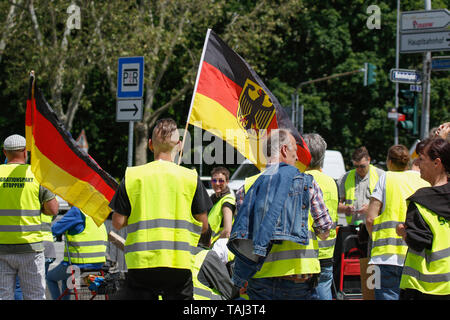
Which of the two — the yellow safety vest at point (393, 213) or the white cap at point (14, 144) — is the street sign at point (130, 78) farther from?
the yellow safety vest at point (393, 213)

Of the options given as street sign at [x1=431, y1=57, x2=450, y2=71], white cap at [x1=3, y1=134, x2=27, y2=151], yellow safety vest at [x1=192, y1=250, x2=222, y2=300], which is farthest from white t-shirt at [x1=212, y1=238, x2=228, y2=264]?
street sign at [x1=431, y1=57, x2=450, y2=71]

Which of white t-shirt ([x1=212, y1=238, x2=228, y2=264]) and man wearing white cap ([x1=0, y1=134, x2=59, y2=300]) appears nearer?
man wearing white cap ([x1=0, y1=134, x2=59, y2=300])

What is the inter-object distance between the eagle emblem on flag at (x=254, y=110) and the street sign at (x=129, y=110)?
3.64 m

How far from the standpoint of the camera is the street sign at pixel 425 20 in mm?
11211

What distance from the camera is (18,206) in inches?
229

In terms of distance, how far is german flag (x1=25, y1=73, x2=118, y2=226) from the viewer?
5527mm

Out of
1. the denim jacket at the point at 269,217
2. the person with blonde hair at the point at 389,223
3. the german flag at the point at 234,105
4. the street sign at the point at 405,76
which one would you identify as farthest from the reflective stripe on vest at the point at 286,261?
the street sign at the point at 405,76

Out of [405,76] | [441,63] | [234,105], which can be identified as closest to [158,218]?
[234,105]

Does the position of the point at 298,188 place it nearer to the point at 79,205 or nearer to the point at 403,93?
the point at 79,205

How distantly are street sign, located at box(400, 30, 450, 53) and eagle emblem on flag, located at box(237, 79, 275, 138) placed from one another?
6.58 metres

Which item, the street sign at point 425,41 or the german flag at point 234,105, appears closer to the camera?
the german flag at point 234,105

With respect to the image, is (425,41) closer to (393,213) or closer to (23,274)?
(393,213)

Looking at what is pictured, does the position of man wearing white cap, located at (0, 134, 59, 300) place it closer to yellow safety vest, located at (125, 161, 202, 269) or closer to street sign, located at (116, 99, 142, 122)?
yellow safety vest, located at (125, 161, 202, 269)
